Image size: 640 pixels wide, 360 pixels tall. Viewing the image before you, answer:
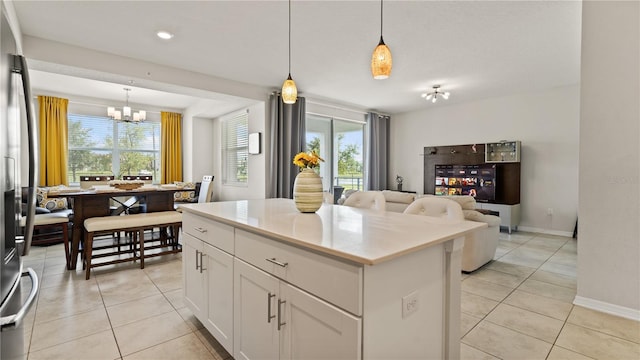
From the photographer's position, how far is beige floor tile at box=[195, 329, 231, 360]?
1.84 metres

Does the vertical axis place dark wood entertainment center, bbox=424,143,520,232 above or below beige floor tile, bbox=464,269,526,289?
above

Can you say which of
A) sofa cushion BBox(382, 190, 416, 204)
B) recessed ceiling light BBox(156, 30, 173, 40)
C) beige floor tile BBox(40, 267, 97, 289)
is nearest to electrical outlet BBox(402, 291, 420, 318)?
sofa cushion BBox(382, 190, 416, 204)

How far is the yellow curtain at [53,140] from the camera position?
552 cm

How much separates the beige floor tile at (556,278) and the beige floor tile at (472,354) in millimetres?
1721

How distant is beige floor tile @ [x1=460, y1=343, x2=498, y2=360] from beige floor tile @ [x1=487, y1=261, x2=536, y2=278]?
5.77 ft

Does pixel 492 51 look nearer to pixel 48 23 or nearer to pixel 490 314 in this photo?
pixel 490 314

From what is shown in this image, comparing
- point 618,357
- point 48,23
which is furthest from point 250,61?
point 618,357

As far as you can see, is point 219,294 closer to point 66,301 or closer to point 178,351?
point 178,351

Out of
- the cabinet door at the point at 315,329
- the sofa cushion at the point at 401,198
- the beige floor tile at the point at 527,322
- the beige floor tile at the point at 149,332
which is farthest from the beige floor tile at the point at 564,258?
the beige floor tile at the point at 149,332

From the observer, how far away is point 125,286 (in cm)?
293

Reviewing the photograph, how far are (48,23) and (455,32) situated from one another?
4.16 metres

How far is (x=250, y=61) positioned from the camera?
13.2ft

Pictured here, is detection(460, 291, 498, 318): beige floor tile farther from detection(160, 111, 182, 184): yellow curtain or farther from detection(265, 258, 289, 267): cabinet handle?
detection(160, 111, 182, 184): yellow curtain

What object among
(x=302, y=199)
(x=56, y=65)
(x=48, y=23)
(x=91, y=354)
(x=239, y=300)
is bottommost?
(x=91, y=354)
